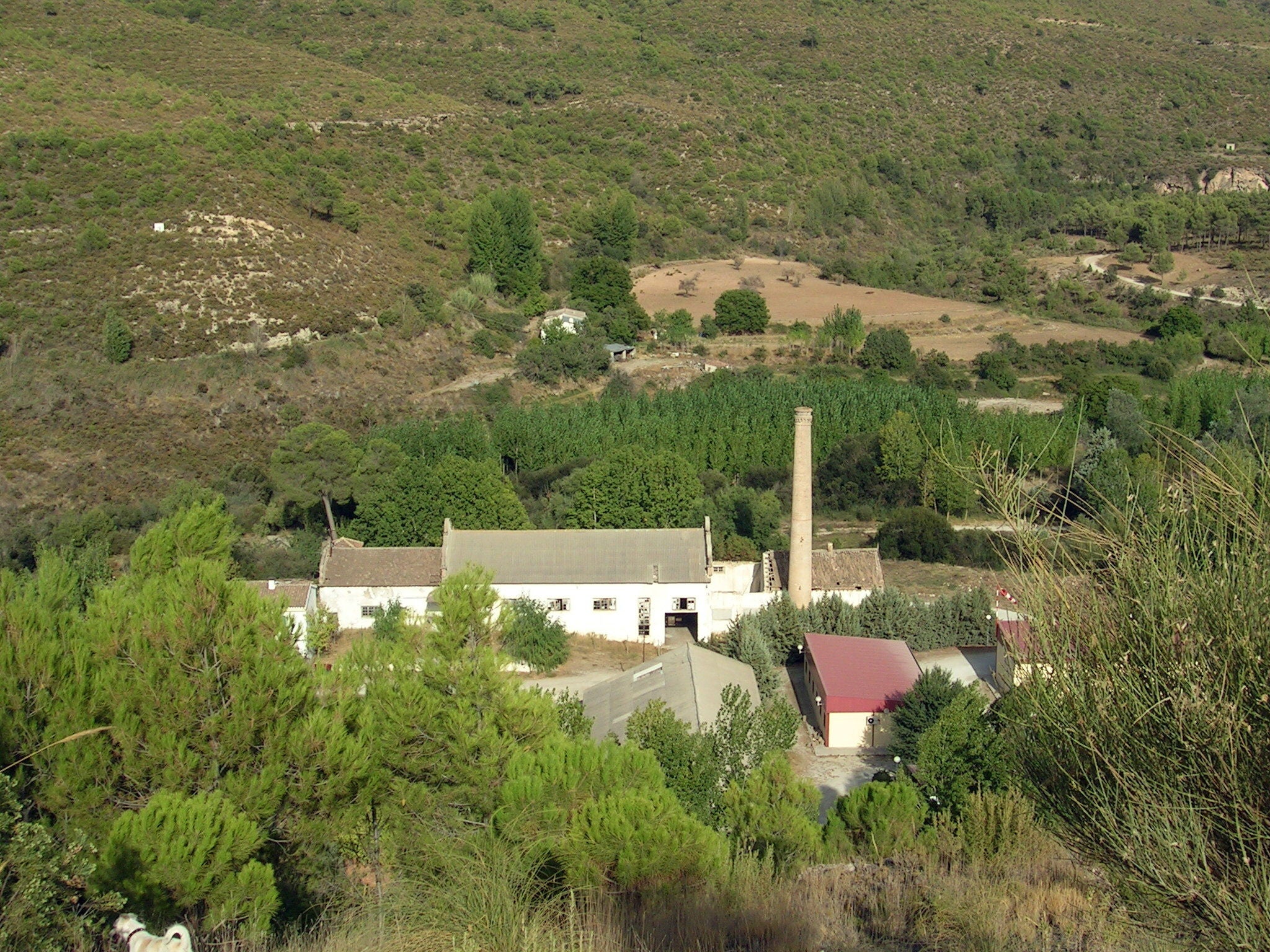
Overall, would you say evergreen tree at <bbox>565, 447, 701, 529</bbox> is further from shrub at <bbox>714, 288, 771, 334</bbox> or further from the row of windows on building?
shrub at <bbox>714, 288, 771, 334</bbox>

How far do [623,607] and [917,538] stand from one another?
9340 mm

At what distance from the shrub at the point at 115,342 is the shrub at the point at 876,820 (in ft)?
110

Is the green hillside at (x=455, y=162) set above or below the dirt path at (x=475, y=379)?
above

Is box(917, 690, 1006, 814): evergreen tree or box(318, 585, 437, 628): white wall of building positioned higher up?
box(917, 690, 1006, 814): evergreen tree

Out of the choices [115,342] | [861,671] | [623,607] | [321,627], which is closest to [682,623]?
[623,607]

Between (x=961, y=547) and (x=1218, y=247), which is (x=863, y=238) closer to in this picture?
(x=1218, y=247)

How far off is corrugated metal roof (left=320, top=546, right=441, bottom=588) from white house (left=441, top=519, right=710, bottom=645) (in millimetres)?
408

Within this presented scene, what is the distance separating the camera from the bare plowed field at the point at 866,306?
5491 centimetres

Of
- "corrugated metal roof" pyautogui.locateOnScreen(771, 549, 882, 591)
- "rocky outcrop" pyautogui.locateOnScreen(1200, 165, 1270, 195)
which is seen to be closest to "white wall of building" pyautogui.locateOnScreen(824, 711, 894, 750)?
"corrugated metal roof" pyautogui.locateOnScreen(771, 549, 882, 591)

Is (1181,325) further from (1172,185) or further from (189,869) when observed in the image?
(189,869)

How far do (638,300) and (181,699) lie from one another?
47.5 metres

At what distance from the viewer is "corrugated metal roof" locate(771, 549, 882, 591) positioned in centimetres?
2711

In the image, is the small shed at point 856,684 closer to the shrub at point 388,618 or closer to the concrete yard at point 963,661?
the concrete yard at point 963,661

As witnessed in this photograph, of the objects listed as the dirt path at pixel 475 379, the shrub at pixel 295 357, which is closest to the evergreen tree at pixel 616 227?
the dirt path at pixel 475 379
